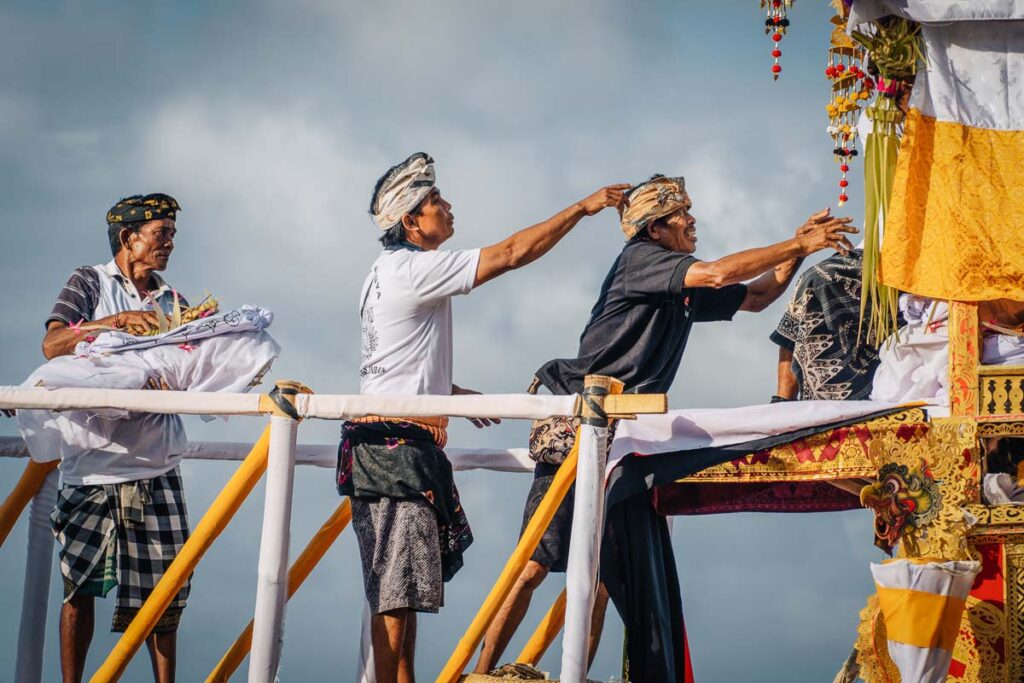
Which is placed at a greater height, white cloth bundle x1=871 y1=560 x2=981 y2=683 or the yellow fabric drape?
the yellow fabric drape

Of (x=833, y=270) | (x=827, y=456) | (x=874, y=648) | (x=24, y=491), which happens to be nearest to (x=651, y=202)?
(x=833, y=270)

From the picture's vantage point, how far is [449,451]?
8125 millimetres

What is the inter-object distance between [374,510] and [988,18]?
3.43 m

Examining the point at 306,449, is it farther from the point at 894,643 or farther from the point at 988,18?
the point at 988,18

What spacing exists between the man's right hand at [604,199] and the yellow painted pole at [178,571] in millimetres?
1795

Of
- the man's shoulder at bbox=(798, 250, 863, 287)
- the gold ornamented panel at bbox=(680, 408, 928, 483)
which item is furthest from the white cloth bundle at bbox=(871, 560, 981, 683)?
the man's shoulder at bbox=(798, 250, 863, 287)

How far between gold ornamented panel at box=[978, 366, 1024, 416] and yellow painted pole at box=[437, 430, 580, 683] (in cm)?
178

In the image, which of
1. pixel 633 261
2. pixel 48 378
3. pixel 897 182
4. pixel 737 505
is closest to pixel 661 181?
pixel 633 261

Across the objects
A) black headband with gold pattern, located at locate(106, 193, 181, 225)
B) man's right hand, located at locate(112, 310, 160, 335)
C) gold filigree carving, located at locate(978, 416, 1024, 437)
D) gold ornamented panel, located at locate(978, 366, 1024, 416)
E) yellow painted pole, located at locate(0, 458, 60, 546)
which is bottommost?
yellow painted pole, located at locate(0, 458, 60, 546)

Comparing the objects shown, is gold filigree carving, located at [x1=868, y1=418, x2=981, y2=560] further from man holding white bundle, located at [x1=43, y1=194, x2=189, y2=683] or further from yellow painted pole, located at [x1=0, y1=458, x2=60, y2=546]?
yellow painted pole, located at [x1=0, y1=458, x2=60, y2=546]

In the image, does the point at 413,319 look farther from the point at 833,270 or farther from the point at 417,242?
the point at 833,270

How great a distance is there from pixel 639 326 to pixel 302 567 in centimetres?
201

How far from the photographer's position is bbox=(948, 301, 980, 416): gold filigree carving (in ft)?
20.8

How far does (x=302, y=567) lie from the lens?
7.22m
